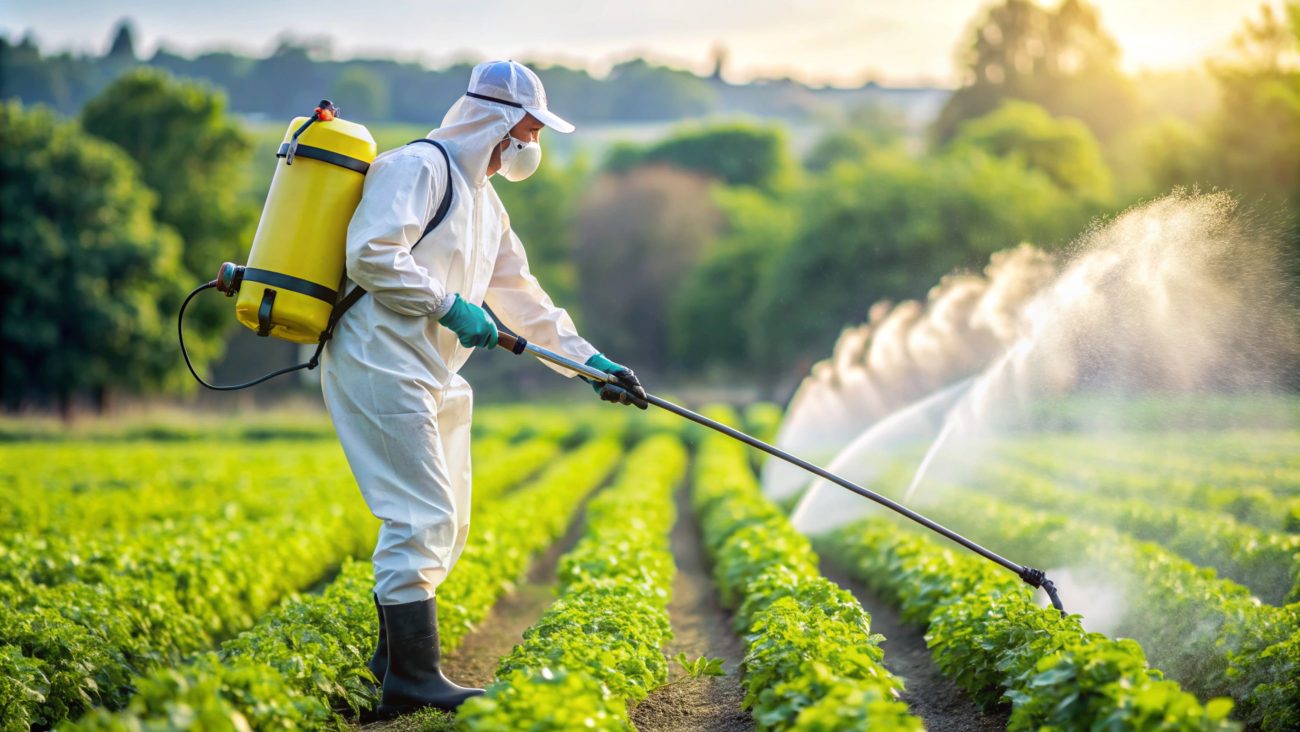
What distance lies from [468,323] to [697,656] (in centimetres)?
326

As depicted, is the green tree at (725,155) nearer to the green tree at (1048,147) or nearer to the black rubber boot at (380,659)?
the green tree at (1048,147)

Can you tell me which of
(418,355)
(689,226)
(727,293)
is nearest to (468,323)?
(418,355)

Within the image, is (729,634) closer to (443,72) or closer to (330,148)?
(330,148)

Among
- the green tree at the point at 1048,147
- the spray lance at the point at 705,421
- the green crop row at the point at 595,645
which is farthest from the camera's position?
the green tree at the point at 1048,147

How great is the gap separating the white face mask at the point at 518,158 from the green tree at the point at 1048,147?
5306 centimetres

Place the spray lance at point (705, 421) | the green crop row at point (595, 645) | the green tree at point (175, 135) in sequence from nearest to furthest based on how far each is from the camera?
the green crop row at point (595, 645)
the spray lance at point (705, 421)
the green tree at point (175, 135)

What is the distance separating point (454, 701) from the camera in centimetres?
499

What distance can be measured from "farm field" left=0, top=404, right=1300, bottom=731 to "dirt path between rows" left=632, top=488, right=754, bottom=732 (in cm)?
3

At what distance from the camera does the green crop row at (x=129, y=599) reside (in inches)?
201

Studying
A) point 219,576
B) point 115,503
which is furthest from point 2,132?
point 219,576

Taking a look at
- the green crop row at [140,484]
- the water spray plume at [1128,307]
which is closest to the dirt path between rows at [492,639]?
the water spray plume at [1128,307]

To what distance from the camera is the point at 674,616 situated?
877cm

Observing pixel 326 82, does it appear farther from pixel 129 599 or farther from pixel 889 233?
pixel 129 599

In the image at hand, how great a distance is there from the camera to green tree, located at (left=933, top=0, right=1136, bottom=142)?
248 feet
